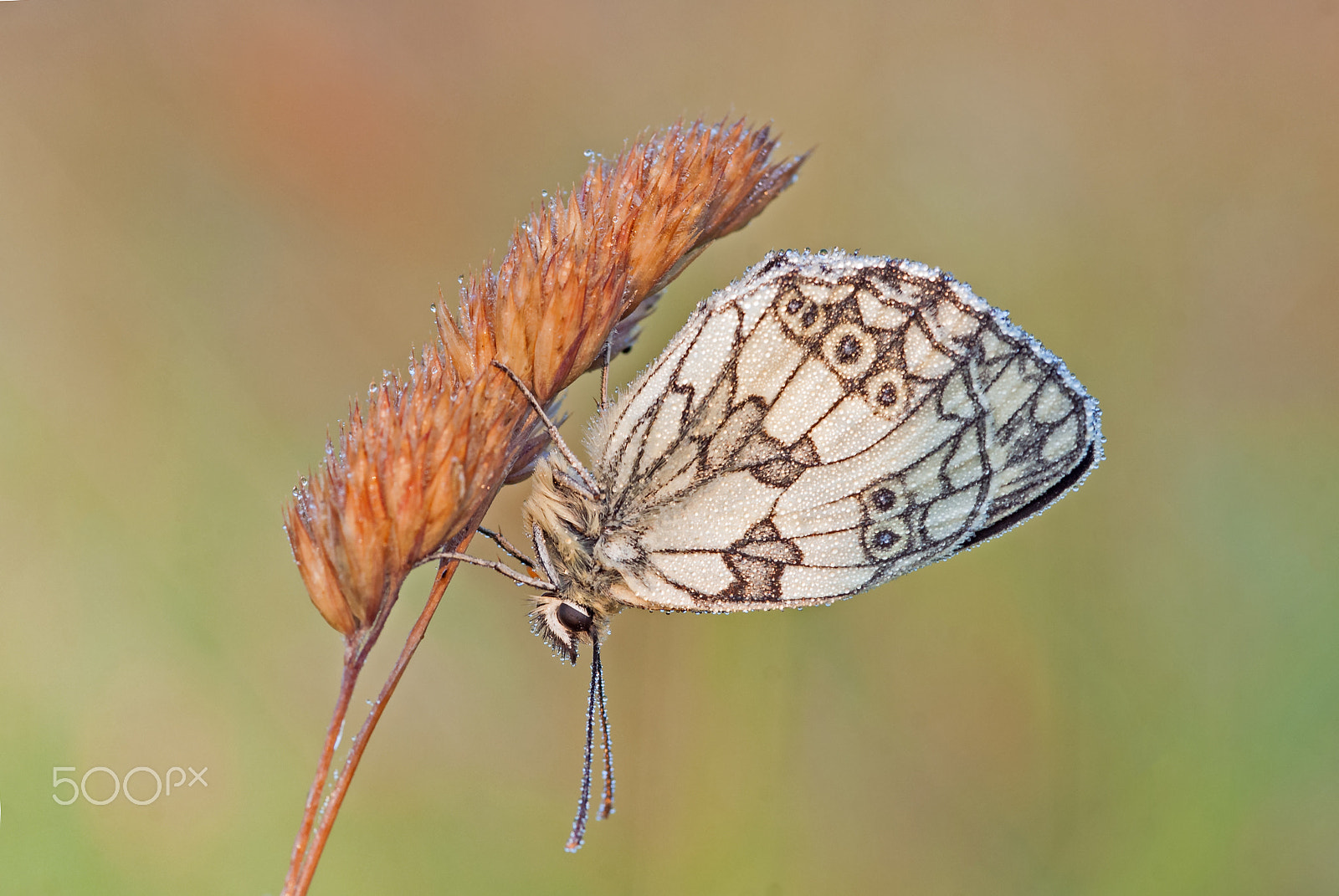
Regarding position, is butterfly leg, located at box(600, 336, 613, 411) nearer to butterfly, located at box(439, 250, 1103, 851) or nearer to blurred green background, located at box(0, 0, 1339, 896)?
butterfly, located at box(439, 250, 1103, 851)

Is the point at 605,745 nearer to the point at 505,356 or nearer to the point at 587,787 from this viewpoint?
the point at 587,787

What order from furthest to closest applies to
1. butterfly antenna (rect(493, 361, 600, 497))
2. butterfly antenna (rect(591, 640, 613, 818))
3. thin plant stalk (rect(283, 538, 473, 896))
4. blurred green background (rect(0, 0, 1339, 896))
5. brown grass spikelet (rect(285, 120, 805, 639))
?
1. blurred green background (rect(0, 0, 1339, 896))
2. butterfly antenna (rect(591, 640, 613, 818))
3. butterfly antenna (rect(493, 361, 600, 497))
4. brown grass spikelet (rect(285, 120, 805, 639))
5. thin plant stalk (rect(283, 538, 473, 896))

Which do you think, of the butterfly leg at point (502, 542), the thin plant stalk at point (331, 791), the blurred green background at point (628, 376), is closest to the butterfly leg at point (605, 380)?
the butterfly leg at point (502, 542)

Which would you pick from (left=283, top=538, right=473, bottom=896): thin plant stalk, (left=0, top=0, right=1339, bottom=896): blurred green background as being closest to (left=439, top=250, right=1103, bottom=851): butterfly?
(left=283, top=538, right=473, bottom=896): thin plant stalk

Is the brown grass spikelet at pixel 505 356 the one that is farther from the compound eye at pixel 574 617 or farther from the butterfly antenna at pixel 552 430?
the compound eye at pixel 574 617

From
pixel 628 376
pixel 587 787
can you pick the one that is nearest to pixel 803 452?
pixel 628 376

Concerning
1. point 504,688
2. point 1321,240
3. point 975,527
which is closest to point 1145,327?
point 1321,240
